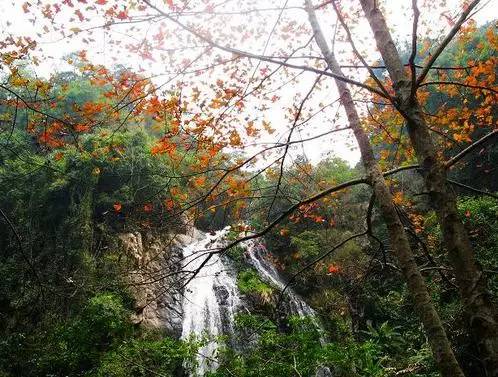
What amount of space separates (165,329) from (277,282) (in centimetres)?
449

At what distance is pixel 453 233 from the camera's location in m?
1.84

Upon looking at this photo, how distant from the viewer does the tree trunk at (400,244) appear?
2010 mm

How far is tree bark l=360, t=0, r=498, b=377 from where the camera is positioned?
5.51ft

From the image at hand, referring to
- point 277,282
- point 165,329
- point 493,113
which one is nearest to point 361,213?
point 277,282

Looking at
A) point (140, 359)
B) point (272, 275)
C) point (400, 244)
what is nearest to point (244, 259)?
point (272, 275)

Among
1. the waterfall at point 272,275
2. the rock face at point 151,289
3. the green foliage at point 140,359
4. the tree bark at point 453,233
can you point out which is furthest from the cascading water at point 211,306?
the tree bark at point 453,233

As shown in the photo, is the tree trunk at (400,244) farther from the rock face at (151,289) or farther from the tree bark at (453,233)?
the rock face at (151,289)

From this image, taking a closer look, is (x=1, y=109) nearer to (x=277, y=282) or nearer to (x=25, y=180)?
(x=25, y=180)

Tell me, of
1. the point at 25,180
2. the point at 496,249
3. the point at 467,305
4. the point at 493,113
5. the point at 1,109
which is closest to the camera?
the point at 467,305

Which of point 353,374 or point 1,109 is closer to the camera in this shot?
point 353,374

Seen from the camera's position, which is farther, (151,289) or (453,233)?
(151,289)

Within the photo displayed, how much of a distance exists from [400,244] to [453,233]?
624 millimetres

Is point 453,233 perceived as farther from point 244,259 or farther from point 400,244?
point 244,259

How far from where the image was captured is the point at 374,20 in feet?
7.88
